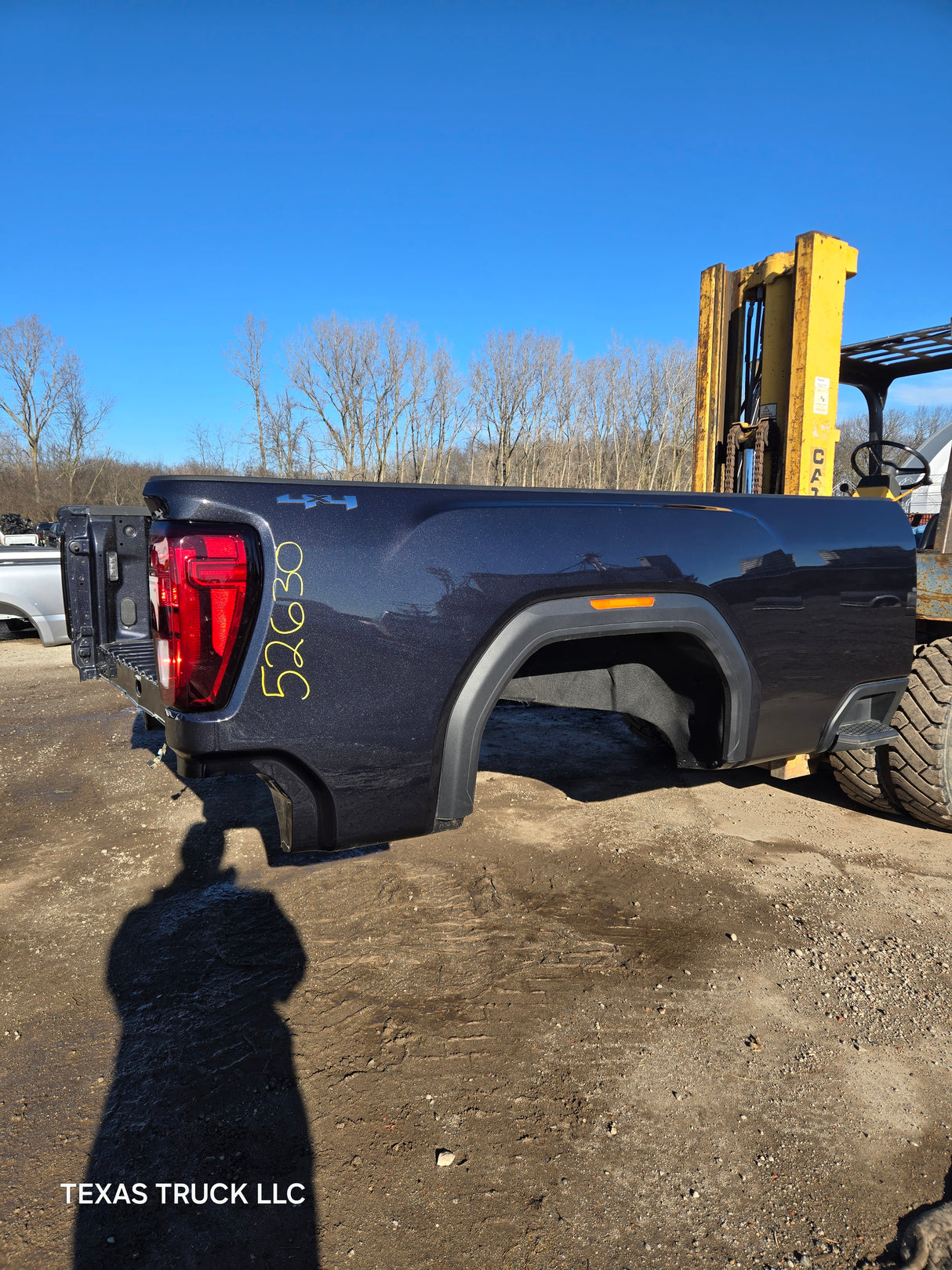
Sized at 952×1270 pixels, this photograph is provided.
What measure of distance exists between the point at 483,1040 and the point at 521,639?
128 cm

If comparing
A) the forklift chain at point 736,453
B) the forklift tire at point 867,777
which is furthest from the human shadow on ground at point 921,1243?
the forklift chain at point 736,453

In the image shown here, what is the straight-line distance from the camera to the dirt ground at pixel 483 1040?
1809 mm

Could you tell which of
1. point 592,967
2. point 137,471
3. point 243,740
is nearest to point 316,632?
point 243,740

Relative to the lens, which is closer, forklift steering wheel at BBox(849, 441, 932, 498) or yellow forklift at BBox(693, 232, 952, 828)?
yellow forklift at BBox(693, 232, 952, 828)

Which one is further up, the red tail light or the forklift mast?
the forklift mast

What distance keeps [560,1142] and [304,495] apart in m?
1.78

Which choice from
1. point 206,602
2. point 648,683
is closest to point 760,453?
point 648,683

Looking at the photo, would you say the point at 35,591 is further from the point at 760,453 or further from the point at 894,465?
the point at 894,465

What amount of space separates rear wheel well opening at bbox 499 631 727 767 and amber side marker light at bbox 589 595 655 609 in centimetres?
21

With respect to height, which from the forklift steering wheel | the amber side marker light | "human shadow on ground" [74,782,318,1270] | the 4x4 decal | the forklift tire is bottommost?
"human shadow on ground" [74,782,318,1270]

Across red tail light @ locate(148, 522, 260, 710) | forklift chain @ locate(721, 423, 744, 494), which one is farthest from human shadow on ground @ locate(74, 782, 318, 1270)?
forklift chain @ locate(721, 423, 744, 494)

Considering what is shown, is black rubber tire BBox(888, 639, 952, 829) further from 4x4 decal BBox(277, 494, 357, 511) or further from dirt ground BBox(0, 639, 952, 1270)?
4x4 decal BBox(277, 494, 357, 511)

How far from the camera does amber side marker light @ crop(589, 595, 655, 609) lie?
2.21m

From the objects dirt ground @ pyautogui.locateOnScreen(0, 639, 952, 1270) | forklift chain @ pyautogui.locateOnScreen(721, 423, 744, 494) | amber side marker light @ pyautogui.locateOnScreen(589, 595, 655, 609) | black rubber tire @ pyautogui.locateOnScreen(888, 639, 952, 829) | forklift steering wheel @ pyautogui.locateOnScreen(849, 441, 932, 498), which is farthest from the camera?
forklift chain @ pyautogui.locateOnScreen(721, 423, 744, 494)
